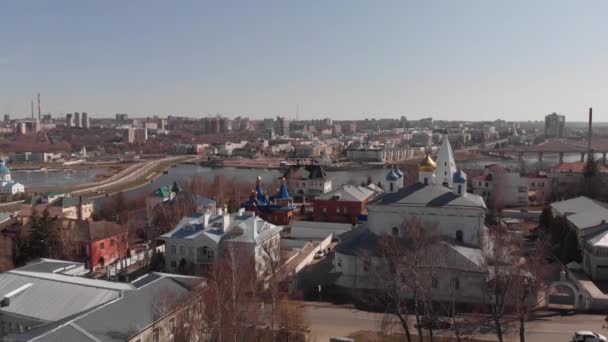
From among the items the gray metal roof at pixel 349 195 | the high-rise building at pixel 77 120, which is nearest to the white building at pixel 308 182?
the gray metal roof at pixel 349 195

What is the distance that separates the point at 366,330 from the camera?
7703mm

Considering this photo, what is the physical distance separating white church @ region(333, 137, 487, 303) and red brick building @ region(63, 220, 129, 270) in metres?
5.16

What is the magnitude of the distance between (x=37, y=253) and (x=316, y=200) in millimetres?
8686

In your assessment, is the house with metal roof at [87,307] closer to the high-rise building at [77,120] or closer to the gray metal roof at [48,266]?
the gray metal roof at [48,266]

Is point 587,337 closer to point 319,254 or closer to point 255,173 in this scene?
point 319,254

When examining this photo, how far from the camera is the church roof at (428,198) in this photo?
10109 mm

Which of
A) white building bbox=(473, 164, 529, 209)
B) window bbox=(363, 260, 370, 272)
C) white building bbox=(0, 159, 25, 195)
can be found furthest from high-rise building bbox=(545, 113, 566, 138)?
window bbox=(363, 260, 370, 272)

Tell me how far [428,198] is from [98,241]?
7.11 metres

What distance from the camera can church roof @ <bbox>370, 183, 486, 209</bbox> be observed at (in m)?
10.1

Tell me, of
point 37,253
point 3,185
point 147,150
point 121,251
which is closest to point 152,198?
point 121,251

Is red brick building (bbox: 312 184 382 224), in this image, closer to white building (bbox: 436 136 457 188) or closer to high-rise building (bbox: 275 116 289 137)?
white building (bbox: 436 136 457 188)

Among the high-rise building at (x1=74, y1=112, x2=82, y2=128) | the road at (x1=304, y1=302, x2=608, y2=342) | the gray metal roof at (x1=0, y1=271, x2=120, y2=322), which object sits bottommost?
the road at (x1=304, y1=302, x2=608, y2=342)

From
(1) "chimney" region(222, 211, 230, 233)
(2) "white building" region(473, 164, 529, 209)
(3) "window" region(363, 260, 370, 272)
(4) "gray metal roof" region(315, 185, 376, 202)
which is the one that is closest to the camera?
(3) "window" region(363, 260, 370, 272)

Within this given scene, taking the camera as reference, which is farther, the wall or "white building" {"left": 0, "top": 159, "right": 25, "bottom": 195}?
"white building" {"left": 0, "top": 159, "right": 25, "bottom": 195}
